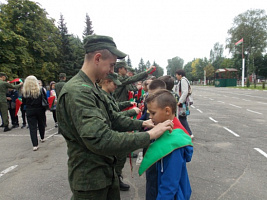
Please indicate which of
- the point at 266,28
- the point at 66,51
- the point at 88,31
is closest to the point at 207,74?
the point at 266,28

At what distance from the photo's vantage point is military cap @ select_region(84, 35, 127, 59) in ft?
4.72

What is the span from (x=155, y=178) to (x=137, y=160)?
258 cm

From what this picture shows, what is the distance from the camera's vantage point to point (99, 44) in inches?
56.7

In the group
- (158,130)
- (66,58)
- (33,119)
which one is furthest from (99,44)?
(66,58)

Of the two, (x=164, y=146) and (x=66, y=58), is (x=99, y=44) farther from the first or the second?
(x=66, y=58)

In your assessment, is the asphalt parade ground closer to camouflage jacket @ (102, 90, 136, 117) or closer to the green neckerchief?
camouflage jacket @ (102, 90, 136, 117)

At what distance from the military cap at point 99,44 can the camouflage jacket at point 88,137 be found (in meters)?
0.22

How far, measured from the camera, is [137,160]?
14.3 ft

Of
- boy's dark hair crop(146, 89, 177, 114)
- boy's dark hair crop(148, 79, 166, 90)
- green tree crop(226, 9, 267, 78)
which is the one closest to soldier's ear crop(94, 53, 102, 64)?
boy's dark hair crop(146, 89, 177, 114)

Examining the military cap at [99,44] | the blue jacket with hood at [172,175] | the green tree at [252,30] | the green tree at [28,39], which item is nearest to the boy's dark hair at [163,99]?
the blue jacket with hood at [172,175]

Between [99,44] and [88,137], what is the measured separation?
0.72 m

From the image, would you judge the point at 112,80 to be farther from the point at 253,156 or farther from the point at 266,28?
the point at 266,28

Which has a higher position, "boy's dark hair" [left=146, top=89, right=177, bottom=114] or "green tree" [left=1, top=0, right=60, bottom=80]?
"green tree" [left=1, top=0, right=60, bottom=80]

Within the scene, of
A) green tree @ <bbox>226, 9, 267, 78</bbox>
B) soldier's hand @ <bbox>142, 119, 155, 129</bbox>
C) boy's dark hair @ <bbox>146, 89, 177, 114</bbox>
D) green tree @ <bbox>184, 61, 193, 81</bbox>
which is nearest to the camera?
boy's dark hair @ <bbox>146, 89, 177, 114</bbox>
